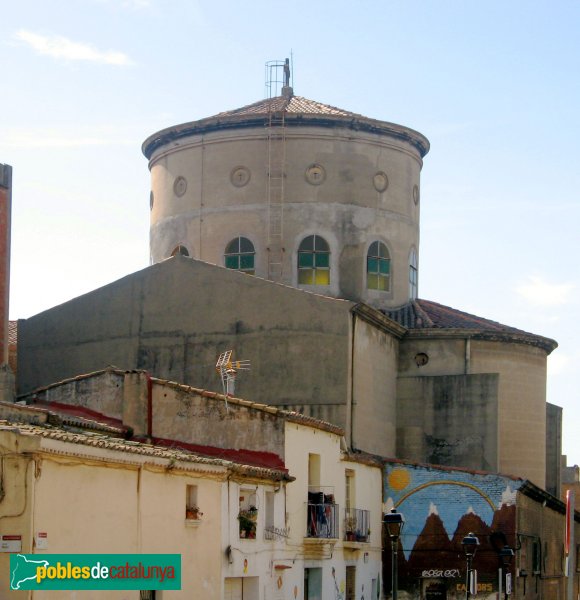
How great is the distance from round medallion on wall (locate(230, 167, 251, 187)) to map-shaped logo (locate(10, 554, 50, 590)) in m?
24.9

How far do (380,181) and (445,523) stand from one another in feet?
43.6

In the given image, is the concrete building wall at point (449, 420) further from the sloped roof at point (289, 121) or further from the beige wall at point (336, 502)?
the sloped roof at point (289, 121)

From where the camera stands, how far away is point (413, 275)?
154 feet

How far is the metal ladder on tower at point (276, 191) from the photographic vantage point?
145 ft

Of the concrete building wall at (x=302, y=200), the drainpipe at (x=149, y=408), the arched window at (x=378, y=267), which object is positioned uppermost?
the concrete building wall at (x=302, y=200)

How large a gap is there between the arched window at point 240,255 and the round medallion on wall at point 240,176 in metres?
1.68

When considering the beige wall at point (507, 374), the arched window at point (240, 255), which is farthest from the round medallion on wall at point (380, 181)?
the beige wall at point (507, 374)

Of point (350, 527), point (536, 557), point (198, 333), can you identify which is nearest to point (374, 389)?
point (198, 333)

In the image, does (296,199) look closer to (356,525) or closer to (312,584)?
(356,525)

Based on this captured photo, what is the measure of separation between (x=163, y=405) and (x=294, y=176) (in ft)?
50.1

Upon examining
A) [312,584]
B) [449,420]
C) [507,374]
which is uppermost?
[507,374]

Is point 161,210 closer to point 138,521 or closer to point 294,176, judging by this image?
point 294,176

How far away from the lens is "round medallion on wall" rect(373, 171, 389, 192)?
45.4 meters

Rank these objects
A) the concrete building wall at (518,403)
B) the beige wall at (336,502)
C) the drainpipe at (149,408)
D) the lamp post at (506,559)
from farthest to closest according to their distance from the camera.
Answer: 1. the concrete building wall at (518,403)
2. the lamp post at (506,559)
3. the beige wall at (336,502)
4. the drainpipe at (149,408)
